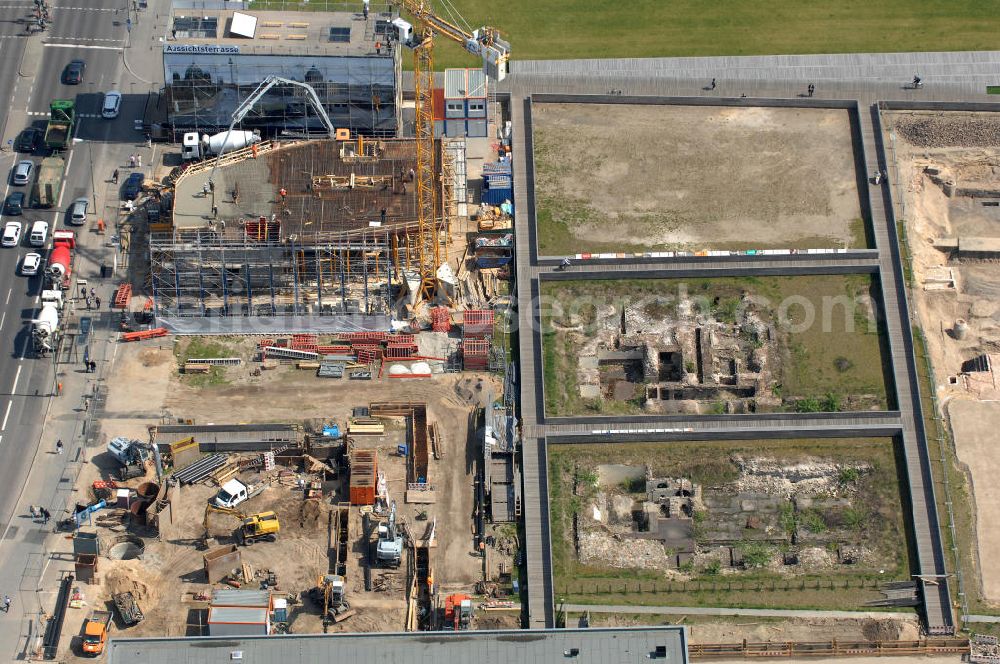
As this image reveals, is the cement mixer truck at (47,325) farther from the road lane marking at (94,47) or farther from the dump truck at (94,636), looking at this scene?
the road lane marking at (94,47)

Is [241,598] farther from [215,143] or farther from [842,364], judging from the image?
[842,364]

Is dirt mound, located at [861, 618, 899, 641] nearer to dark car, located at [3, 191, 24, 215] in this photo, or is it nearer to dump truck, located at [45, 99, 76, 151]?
dark car, located at [3, 191, 24, 215]

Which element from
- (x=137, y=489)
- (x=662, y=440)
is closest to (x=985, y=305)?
(x=662, y=440)

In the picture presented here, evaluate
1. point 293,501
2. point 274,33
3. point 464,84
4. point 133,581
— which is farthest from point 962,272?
point 133,581

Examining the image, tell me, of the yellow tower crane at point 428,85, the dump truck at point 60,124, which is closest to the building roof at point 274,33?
the yellow tower crane at point 428,85

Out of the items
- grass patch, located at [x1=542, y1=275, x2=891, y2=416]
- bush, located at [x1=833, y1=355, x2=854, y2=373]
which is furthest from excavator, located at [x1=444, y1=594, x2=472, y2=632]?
bush, located at [x1=833, y1=355, x2=854, y2=373]

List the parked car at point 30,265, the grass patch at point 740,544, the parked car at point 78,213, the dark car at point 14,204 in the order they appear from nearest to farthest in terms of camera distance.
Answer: the grass patch at point 740,544 < the parked car at point 30,265 < the parked car at point 78,213 < the dark car at point 14,204
